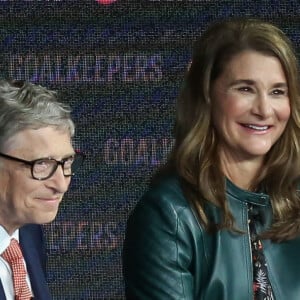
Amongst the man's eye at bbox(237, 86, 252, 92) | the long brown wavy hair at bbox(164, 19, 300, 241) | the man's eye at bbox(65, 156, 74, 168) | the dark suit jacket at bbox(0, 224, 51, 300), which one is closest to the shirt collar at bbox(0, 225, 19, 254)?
the dark suit jacket at bbox(0, 224, 51, 300)

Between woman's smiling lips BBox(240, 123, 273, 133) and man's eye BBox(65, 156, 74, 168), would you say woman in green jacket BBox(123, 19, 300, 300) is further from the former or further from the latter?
man's eye BBox(65, 156, 74, 168)

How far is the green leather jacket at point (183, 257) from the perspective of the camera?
7.22 feet

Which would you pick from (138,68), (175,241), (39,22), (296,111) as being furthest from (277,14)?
(175,241)

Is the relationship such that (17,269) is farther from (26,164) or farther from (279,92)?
(279,92)

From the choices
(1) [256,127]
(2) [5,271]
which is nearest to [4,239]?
(2) [5,271]

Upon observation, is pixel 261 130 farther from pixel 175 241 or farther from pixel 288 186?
pixel 175 241

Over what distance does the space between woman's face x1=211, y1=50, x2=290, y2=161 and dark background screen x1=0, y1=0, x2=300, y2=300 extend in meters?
0.91

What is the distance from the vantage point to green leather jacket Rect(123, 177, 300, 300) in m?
2.20

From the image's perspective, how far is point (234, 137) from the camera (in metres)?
2.26

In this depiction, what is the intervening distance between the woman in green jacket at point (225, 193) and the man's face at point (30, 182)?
0.67ft

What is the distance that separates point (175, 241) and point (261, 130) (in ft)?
1.06

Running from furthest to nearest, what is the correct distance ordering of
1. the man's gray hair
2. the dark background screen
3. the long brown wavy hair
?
the dark background screen < the long brown wavy hair < the man's gray hair

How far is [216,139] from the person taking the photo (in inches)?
90.0

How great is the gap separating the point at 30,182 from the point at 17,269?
0.21 metres
